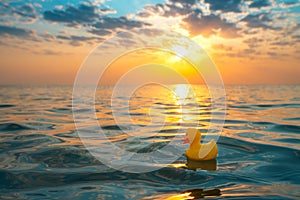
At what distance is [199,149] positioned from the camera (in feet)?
17.5

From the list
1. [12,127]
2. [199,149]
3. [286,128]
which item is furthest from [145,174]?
[286,128]

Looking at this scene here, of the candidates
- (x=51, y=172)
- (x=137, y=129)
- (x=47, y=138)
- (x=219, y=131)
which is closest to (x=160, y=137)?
(x=137, y=129)

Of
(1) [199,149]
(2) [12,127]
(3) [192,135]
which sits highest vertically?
(3) [192,135]

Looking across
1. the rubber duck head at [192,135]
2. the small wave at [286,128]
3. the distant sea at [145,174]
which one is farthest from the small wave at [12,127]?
the small wave at [286,128]

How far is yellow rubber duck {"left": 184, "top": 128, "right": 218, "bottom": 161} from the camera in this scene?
5223mm

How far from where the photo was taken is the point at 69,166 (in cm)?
507

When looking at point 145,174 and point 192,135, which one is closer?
point 145,174

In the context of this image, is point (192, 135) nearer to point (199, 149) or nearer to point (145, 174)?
point (199, 149)

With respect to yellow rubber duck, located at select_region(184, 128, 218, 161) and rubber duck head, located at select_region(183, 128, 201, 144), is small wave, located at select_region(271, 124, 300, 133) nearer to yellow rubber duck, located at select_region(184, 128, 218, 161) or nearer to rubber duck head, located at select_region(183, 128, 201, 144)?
yellow rubber duck, located at select_region(184, 128, 218, 161)

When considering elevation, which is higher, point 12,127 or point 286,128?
point 286,128

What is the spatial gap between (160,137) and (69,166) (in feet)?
11.9

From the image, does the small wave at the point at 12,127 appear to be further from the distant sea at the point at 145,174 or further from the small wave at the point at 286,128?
the small wave at the point at 286,128

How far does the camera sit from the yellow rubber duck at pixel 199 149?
17.1 feet

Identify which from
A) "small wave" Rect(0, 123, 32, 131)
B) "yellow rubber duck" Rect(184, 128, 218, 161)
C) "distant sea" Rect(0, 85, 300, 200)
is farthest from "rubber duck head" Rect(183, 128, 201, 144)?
"small wave" Rect(0, 123, 32, 131)
